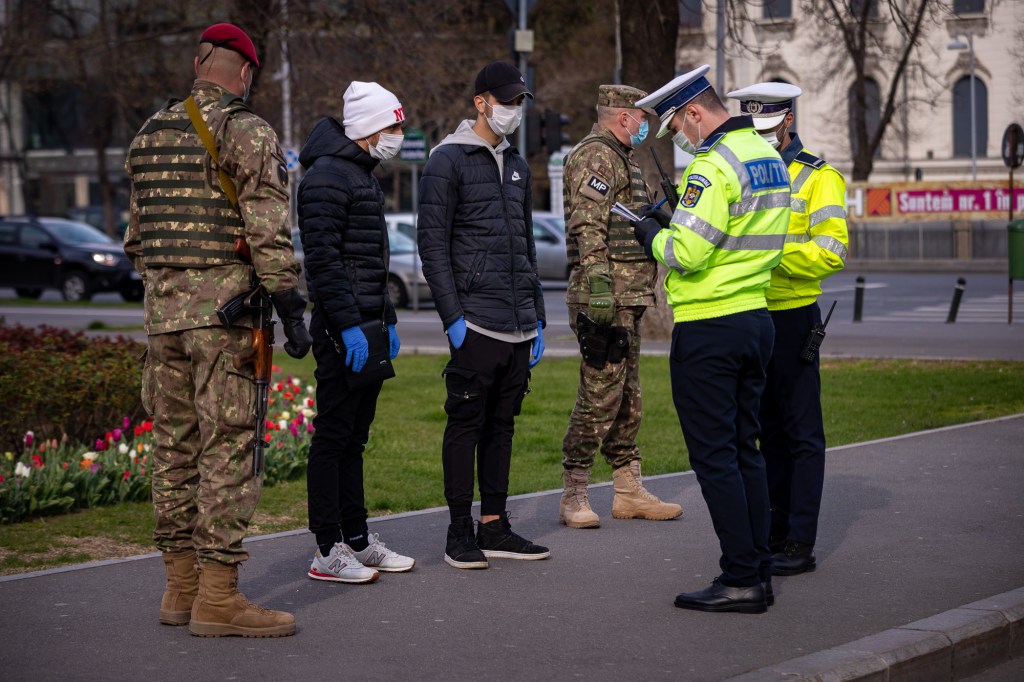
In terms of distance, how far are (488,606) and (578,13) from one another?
160 feet

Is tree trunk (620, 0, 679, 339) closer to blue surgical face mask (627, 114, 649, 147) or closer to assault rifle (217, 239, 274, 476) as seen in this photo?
blue surgical face mask (627, 114, 649, 147)

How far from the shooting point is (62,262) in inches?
1123

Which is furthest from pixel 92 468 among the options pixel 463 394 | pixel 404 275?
pixel 404 275

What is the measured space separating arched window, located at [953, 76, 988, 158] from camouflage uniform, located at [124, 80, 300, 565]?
5282 cm

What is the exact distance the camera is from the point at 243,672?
4.86 meters

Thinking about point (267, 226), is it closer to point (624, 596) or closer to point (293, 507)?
point (624, 596)

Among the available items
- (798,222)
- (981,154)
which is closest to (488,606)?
(798,222)

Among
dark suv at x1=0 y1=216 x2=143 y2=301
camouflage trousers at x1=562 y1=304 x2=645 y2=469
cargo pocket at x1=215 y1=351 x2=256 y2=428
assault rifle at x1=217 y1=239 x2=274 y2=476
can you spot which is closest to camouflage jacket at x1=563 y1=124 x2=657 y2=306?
camouflage trousers at x1=562 y1=304 x2=645 y2=469

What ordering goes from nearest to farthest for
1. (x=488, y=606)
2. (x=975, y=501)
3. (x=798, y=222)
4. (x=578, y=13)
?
(x=488, y=606)
(x=798, y=222)
(x=975, y=501)
(x=578, y=13)

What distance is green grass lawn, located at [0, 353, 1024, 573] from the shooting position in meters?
7.30

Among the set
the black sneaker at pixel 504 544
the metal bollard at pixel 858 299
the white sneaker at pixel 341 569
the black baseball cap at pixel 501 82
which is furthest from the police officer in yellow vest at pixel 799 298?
the metal bollard at pixel 858 299

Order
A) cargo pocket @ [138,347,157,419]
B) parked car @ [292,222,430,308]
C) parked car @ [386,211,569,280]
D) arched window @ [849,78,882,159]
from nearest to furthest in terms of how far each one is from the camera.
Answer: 1. cargo pocket @ [138,347,157,419]
2. parked car @ [292,222,430,308]
3. parked car @ [386,211,569,280]
4. arched window @ [849,78,882,159]

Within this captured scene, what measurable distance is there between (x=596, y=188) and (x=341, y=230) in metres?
1.50

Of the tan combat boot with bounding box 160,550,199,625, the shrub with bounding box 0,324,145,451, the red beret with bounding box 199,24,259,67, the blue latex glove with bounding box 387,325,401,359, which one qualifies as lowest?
the tan combat boot with bounding box 160,550,199,625
